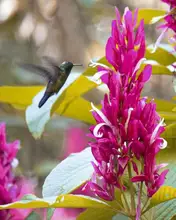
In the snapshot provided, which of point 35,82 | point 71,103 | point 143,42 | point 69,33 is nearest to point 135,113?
point 143,42

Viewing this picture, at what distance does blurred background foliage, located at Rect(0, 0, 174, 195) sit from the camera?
3398 mm

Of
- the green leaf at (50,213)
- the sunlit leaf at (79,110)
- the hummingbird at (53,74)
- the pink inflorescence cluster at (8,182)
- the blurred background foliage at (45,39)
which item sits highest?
the hummingbird at (53,74)

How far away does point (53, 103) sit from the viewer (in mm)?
1259

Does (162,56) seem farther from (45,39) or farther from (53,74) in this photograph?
(45,39)

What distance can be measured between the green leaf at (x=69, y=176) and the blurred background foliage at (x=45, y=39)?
2.11 meters

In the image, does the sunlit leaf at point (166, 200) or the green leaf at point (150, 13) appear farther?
the green leaf at point (150, 13)

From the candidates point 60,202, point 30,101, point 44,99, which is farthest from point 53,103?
point 60,202

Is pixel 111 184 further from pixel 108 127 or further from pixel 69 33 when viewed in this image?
pixel 69 33

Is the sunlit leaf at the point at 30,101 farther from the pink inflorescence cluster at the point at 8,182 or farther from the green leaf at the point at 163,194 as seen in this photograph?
the green leaf at the point at 163,194

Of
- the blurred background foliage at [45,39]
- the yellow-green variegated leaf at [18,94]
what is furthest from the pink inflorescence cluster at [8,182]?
the blurred background foliage at [45,39]

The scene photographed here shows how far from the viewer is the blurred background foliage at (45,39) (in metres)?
3.40

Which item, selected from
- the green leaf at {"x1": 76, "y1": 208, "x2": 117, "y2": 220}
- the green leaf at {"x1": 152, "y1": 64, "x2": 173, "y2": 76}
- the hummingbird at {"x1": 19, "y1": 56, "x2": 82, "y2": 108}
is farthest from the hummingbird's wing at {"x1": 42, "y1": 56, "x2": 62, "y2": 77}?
the green leaf at {"x1": 76, "y1": 208, "x2": 117, "y2": 220}

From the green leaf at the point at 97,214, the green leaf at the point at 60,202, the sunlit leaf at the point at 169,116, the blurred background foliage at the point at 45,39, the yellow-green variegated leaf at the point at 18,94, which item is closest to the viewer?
the green leaf at the point at 60,202

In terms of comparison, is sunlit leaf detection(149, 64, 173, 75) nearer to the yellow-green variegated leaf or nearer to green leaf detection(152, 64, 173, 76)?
green leaf detection(152, 64, 173, 76)
